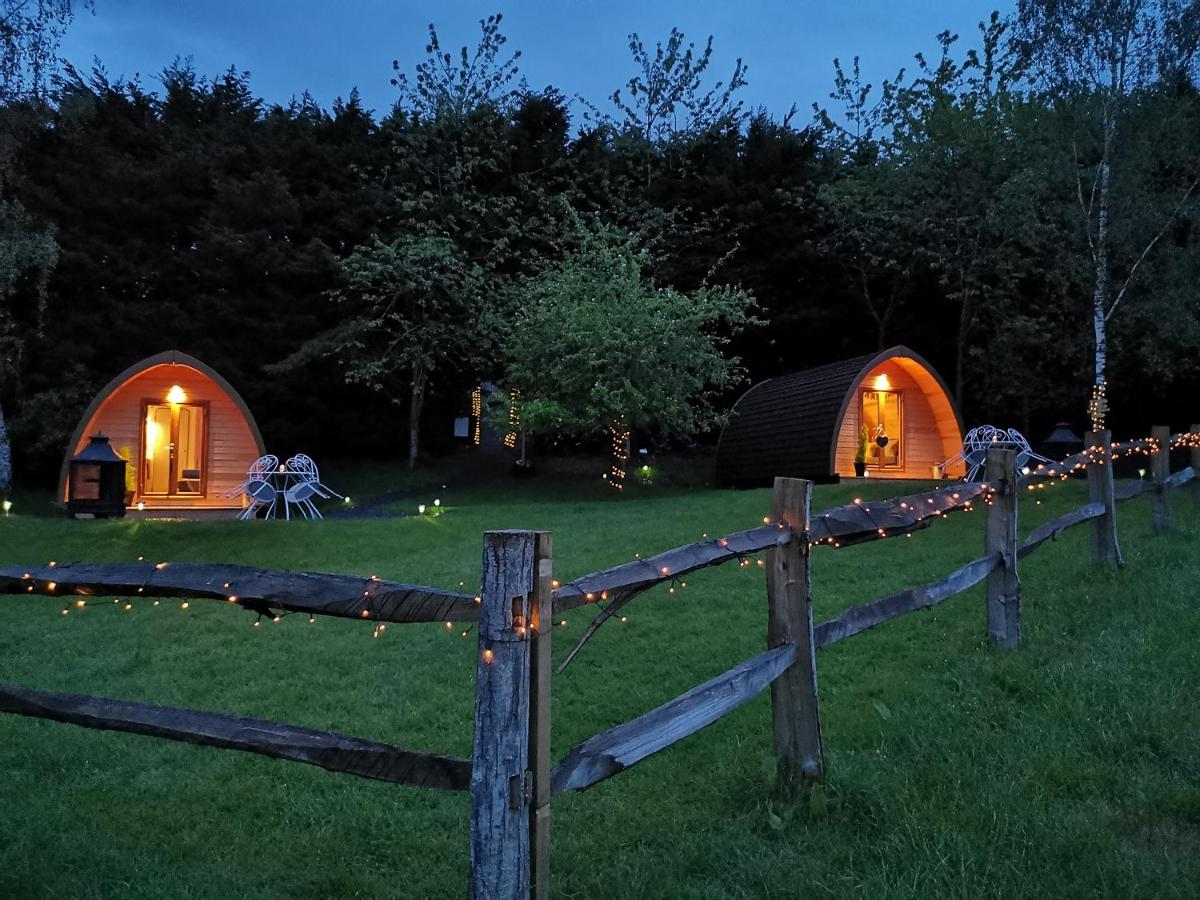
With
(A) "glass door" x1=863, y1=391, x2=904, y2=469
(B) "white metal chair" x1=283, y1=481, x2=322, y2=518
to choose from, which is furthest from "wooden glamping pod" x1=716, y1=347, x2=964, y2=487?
(B) "white metal chair" x1=283, y1=481, x2=322, y2=518

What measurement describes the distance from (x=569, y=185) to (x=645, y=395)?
31.9 feet

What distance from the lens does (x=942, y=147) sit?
22.2 m

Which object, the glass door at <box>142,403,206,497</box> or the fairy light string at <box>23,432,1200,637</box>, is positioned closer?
the fairy light string at <box>23,432,1200,637</box>

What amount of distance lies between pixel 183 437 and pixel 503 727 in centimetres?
1756

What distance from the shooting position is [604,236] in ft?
70.9

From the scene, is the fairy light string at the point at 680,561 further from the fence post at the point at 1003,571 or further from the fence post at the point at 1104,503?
the fence post at the point at 1104,503

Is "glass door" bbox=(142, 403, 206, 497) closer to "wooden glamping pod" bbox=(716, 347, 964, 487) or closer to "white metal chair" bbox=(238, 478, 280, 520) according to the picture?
"white metal chair" bbox=(238, 478, 280, 520)

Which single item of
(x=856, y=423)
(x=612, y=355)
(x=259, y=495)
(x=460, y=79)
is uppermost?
(x=460, y=79)

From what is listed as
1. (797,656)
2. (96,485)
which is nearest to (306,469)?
(96,485)

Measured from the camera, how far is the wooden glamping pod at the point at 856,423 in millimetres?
17297

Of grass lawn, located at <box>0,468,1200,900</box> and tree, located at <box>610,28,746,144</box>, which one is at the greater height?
tree, located at <box>610,28,746,144</box>

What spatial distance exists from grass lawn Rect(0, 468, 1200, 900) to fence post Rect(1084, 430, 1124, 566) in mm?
236

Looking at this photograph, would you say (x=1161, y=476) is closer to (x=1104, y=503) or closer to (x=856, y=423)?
(x=1104, y=503)

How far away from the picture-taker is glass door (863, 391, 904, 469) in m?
19.2
